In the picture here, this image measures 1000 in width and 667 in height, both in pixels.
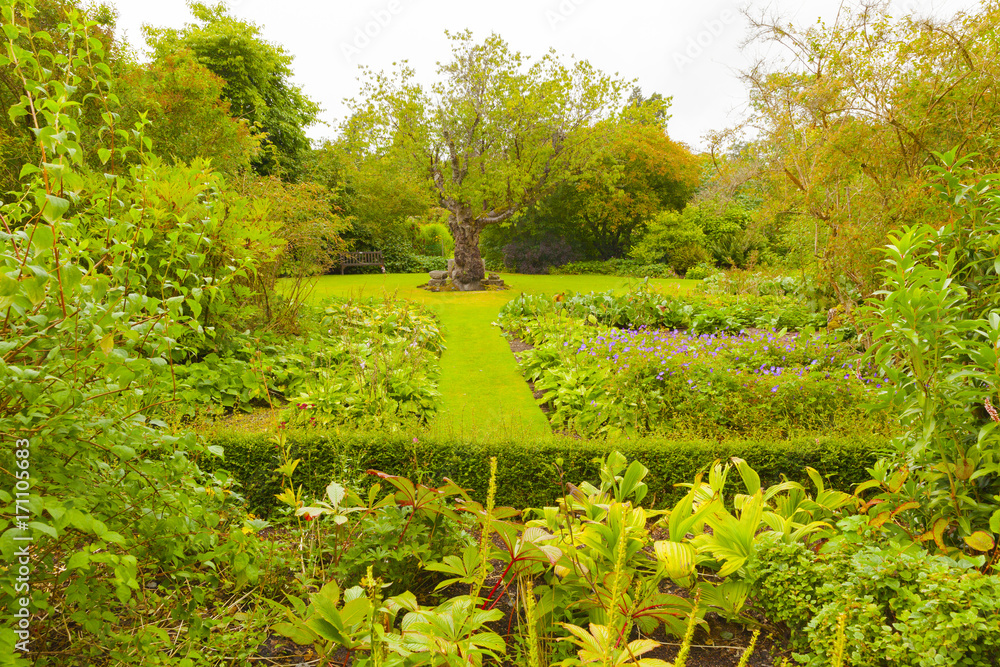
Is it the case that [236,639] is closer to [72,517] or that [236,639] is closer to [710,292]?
[72,517]

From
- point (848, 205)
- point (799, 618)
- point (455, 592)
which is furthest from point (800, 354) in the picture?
point (455, 592)

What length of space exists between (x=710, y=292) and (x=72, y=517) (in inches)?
482

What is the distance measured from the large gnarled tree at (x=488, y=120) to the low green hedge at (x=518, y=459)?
11469 mm

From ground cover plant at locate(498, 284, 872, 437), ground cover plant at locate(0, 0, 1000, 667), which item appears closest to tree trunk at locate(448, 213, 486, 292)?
ground cover plant at locate(498, 284, 872, 437)

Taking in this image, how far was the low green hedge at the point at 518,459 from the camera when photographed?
150 inches

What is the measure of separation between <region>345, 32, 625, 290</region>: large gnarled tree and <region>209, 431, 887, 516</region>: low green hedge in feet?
37.6

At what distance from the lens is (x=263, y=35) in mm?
22797

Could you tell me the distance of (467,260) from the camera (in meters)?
16.3

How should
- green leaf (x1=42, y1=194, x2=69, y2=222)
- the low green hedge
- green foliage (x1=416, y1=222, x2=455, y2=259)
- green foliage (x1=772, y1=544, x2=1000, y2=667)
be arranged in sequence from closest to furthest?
green leaf (x1=42, y1=194, x2=69, y2=222) < green foliage (x1=772, y1=544, x2=1000, y2=667) < the low green hedge < green foliage (x1=416, y1=222, x2=455, y2=259)

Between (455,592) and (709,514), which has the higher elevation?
(709,514)

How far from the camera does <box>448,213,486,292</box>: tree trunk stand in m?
16.2

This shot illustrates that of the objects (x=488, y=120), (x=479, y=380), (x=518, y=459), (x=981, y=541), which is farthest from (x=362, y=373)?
(x=488, y=120)

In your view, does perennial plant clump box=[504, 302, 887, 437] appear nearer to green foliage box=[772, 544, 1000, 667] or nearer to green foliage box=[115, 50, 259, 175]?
green foliage box=[772, 544, 1000, 667]

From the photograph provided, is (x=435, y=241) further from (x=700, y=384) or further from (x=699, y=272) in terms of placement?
(x=700, y=384)
